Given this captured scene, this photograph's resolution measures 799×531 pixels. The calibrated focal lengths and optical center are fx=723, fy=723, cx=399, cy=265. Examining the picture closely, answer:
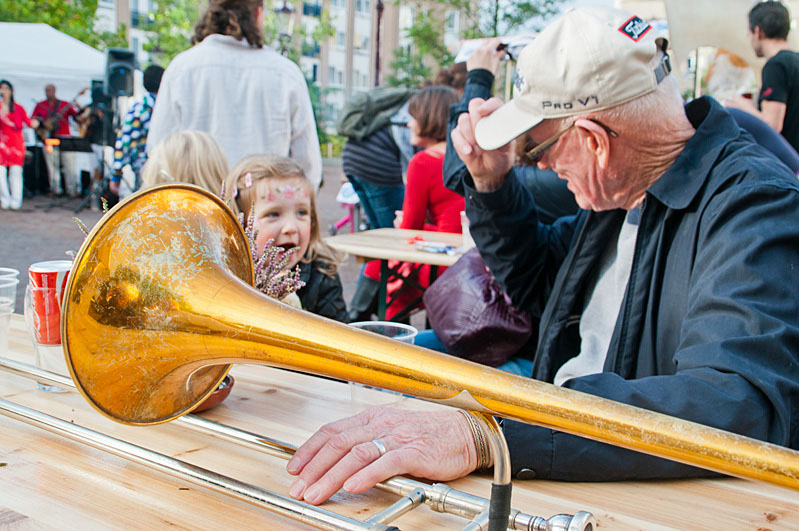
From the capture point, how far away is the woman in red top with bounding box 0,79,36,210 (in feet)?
34.2

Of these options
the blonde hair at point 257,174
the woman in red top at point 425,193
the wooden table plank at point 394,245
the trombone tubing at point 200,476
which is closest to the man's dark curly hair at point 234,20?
the blonde hair at point 257,174

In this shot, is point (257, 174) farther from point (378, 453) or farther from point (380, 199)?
point (380, 199)

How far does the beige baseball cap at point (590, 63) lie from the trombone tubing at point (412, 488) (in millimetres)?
954

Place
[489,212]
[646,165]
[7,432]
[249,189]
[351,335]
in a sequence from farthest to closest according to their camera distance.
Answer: [249,189]
[489,212]
[646,165]
[7,432]
[351,335]

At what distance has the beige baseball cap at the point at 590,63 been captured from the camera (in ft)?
4.96

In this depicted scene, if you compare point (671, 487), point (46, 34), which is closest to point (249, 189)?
point (671, 487)

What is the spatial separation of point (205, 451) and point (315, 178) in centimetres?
280

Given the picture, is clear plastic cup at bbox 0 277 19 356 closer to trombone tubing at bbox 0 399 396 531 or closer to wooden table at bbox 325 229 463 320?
trombone tubing at bbox 0 399 396 531

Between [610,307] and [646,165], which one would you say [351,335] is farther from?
[610,307]

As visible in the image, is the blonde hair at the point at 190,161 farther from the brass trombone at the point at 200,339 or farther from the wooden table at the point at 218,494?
the brass trombone at the point at 200,339

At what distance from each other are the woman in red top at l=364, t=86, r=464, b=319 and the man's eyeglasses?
88.6 inches

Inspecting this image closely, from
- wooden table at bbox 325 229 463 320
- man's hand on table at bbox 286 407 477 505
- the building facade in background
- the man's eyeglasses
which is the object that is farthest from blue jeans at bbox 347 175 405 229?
the building facade in background

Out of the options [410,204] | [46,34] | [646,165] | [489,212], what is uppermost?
[46,34]

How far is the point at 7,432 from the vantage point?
113cm
